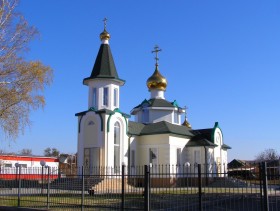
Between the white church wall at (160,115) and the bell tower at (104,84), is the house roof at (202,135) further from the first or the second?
the bell tower at (104,84)

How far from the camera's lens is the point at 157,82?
36.8m

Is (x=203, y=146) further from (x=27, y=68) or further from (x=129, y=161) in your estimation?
(x=27, y=68)

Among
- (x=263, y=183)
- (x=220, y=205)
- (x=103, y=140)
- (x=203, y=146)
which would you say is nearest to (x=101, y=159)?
(x=103, y=140)

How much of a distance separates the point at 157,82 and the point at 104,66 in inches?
356

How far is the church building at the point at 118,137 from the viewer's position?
26969mm

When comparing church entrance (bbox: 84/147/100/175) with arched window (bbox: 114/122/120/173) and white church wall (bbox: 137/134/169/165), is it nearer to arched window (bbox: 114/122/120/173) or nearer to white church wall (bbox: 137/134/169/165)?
arched window (bbox: 114/122/120/173)

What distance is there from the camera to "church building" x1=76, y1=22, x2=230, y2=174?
26969 mm

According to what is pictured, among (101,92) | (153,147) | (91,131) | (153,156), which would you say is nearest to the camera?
(91,131)

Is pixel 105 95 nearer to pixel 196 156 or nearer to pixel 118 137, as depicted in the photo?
pixel 118 137

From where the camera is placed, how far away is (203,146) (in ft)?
101

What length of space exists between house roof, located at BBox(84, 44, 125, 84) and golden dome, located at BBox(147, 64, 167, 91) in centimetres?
811

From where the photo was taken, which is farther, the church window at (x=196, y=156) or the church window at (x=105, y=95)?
the church window at (x=196, y=156)

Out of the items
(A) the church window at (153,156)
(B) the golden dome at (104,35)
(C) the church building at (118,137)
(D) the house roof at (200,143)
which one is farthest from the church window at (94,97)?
(D) the house roof at (200,143)

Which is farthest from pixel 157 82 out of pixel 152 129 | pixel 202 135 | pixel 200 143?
pixel 200 143
